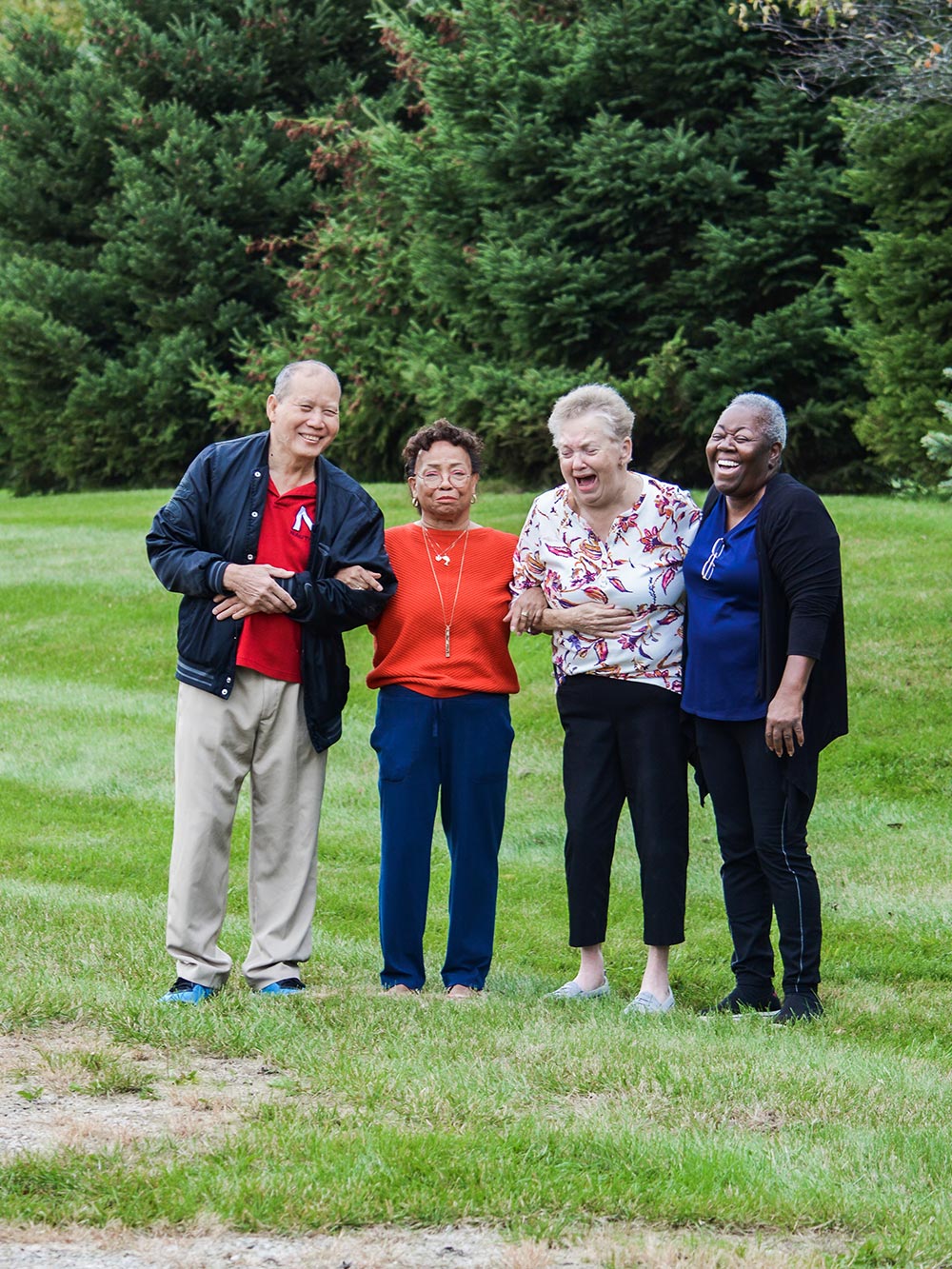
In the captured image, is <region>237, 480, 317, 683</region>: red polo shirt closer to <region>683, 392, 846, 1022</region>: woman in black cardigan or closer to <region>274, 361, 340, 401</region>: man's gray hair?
<region>274, 361, 340, 401</region>: man's gray hair

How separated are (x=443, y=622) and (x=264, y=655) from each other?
0.65 meters

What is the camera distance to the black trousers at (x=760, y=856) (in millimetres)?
5156

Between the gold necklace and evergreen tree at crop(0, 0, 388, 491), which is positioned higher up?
evergreen tree at crop(0, 0, 388, 491)

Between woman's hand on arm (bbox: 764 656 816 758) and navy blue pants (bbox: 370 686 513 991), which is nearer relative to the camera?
woman's hand on arm (bbox: 764 656 816 758)

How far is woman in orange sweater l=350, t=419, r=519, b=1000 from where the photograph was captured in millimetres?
5332

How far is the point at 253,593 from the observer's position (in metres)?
5.02

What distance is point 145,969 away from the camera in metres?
5.52

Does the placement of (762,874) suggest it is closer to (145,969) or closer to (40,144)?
(145,969)

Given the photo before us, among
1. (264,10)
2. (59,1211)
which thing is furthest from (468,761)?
(264,10)

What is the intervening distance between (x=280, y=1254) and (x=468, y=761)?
2.43 m

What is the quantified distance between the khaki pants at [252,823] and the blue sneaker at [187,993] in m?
0.03

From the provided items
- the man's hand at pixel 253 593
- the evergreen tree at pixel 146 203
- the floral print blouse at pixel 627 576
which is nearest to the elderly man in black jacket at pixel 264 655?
→ the man's hand at pixel 253 593

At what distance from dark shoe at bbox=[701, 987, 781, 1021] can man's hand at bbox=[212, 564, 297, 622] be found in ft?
6.78

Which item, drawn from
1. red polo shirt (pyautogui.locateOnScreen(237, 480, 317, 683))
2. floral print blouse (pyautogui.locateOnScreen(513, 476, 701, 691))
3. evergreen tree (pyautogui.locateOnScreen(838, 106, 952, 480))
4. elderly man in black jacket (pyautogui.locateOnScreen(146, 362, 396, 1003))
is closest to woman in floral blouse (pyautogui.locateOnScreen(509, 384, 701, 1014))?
floral print blouse (pyautogui.locateOnScreen(513, 476, 701, 691))
